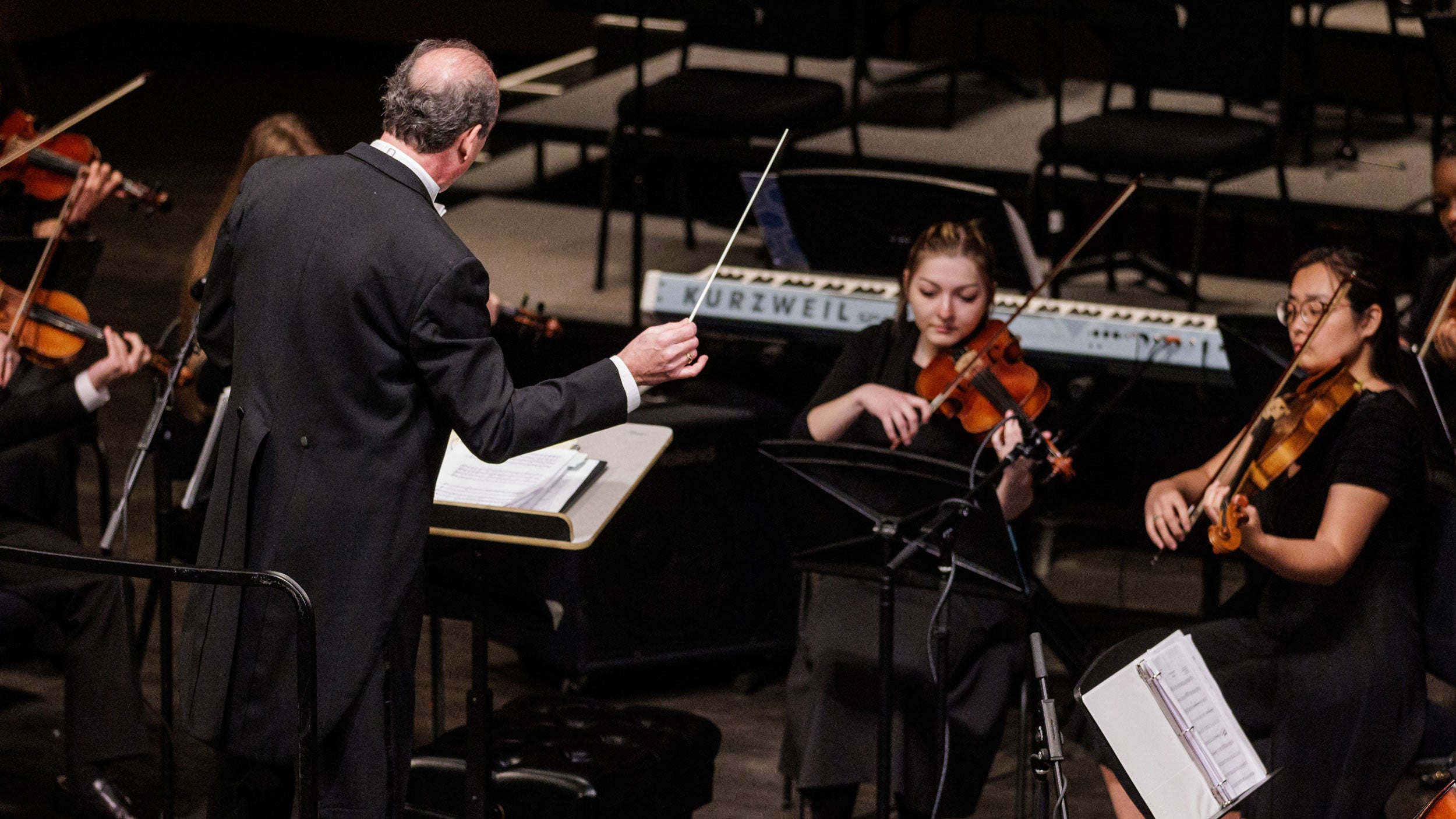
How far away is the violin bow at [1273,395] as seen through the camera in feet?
9.41

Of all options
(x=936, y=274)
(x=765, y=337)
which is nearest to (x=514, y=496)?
(x=936, y=274)

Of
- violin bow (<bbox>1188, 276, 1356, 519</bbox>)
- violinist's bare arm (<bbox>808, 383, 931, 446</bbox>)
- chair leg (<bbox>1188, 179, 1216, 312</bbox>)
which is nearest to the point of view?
violin bow (<bbox>1188, 276, 1356, 519</bbox>)

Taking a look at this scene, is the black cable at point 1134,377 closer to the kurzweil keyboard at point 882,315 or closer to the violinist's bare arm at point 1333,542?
the kurzweil keyboard at point 882,315

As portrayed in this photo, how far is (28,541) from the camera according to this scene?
3.53m

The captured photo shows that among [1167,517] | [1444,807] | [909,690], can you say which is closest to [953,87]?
[909,690]

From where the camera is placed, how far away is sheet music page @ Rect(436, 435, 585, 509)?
285 centimetres

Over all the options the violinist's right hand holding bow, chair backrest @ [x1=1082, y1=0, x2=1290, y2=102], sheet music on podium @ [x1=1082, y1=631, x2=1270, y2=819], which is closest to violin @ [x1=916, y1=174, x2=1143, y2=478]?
the violinist's right hand holding bow

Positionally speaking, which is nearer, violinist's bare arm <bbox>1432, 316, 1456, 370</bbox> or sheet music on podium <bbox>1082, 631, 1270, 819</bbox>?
sheet music on podium <bbox>1082, 631, 1270, 819</bbox>

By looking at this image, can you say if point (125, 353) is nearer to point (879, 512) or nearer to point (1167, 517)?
point (879, 512)

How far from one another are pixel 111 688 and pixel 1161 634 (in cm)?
197

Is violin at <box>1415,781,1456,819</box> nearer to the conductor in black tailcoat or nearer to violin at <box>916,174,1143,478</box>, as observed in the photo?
violin at <box>916,174,1143,478</box>

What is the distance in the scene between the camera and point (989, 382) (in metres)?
3.29

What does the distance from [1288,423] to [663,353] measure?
109 centimetres

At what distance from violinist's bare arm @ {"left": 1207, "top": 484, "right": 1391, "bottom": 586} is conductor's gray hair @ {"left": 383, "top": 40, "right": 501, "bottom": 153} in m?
1.38
